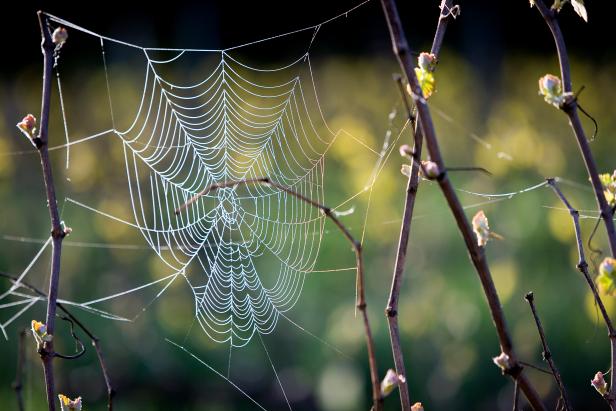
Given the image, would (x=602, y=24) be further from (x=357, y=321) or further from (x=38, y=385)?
(x=38, y=385)

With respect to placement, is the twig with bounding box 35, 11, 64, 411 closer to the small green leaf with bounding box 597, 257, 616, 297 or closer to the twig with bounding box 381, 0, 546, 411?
the twig with bounding box 381, 0, 546, 411

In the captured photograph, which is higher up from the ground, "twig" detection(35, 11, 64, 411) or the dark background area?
the dark background area

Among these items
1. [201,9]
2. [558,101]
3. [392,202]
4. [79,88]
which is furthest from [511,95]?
[558,101]

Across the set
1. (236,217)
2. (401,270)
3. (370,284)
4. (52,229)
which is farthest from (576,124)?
(370,284)

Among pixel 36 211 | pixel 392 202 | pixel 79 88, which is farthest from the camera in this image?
pixel 79 88

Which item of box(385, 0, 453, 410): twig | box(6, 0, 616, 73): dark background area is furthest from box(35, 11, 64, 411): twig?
box(6, 0, 616, 73): dark background area
